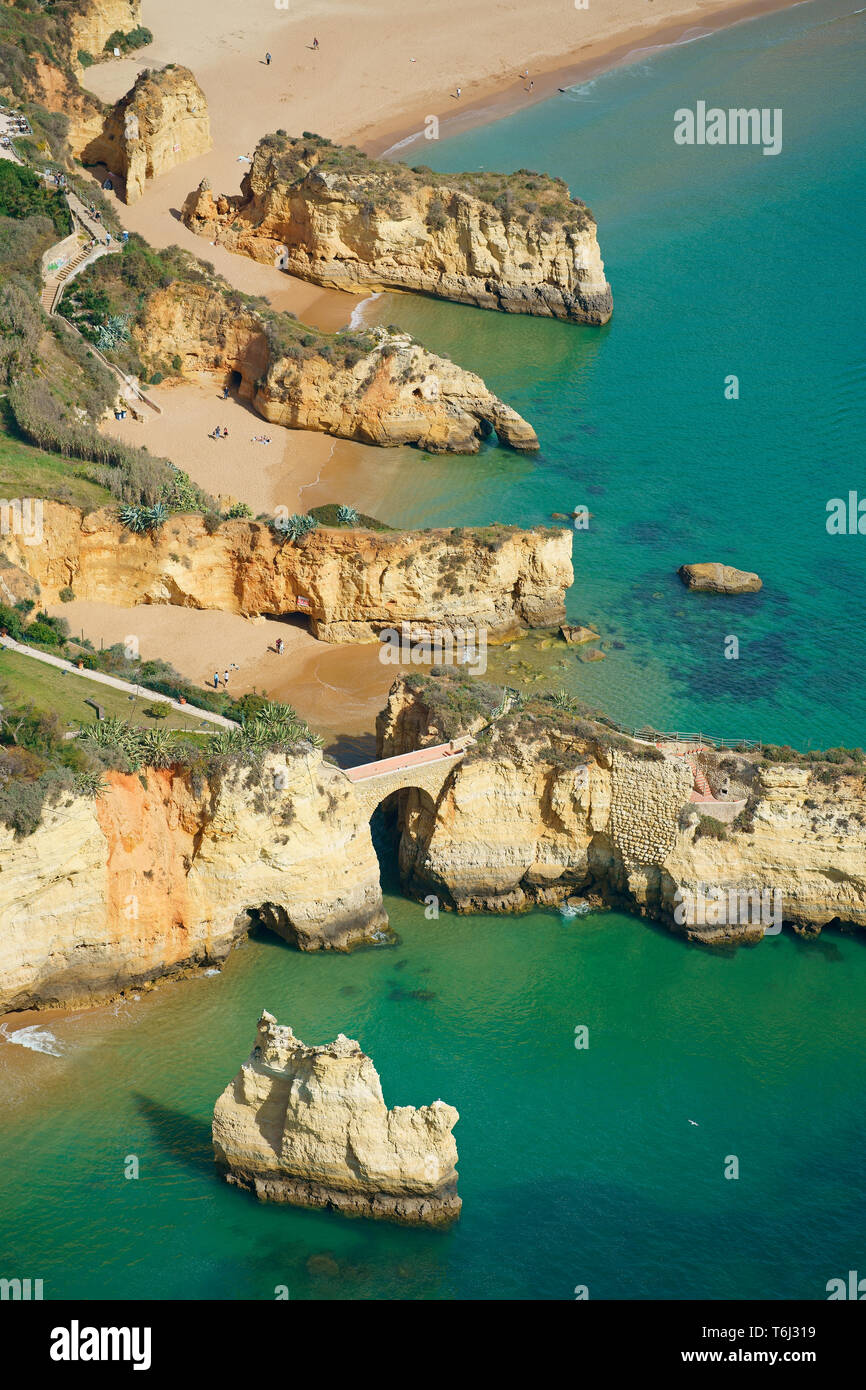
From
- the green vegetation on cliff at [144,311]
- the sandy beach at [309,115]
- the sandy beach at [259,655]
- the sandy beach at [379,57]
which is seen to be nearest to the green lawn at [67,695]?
the sandy beach at [259,655]

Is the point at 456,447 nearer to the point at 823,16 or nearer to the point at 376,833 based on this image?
the point at 376,833

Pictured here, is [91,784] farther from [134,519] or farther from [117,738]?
[134,519]

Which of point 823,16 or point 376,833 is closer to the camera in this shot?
point 376,833

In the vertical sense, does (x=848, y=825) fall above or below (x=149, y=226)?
below

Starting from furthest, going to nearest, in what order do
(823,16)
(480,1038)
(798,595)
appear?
(823,16), (798,595), (480,1038)

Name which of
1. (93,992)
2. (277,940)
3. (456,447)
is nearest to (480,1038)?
(277,940)

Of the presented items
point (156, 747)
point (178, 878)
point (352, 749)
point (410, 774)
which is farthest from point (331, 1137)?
point (352, 749)

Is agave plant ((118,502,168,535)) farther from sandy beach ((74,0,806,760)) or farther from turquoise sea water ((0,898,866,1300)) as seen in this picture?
turquoise sea water ((0,898,866,1300))
